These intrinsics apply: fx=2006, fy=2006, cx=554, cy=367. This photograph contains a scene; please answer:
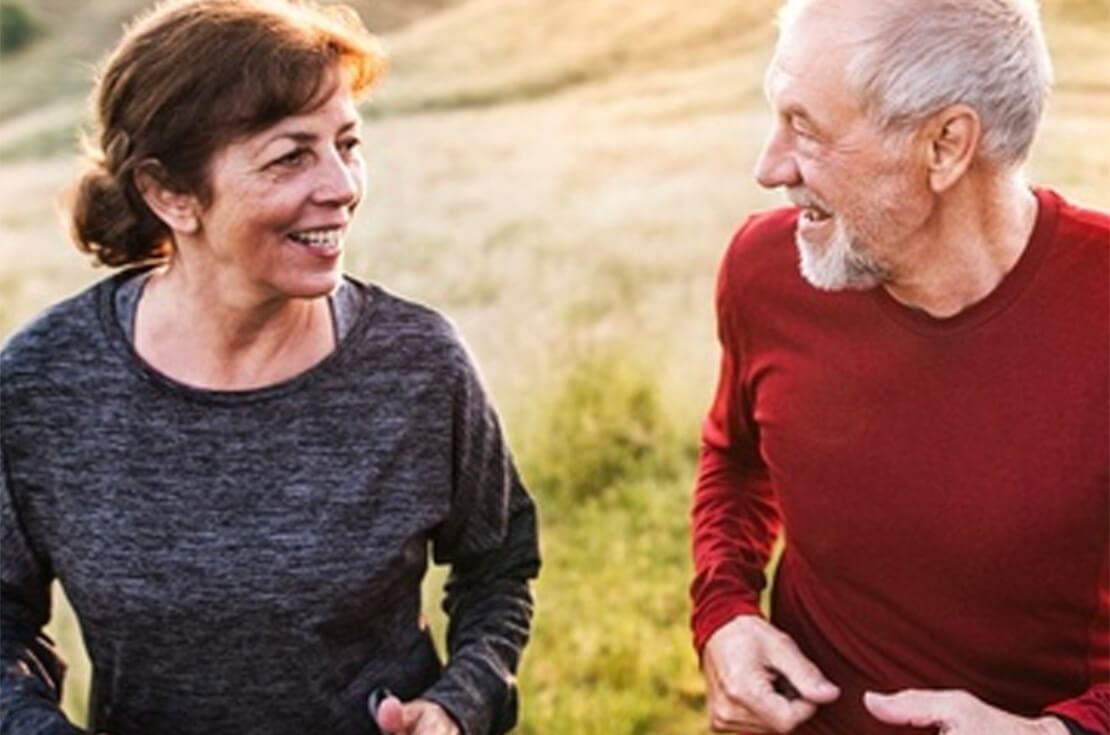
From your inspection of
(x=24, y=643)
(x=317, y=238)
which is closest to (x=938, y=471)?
(x=317, y=238)

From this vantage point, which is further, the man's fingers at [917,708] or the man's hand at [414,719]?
the man's hand at [414,719]

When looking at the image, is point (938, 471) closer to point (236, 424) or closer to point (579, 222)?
point (236, 424)

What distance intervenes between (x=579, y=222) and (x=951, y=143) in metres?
1.98

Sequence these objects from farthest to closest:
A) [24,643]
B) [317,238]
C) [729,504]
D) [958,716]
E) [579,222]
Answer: [579,222]
[729,504]
[24,643]
[317,238]
[958,716]

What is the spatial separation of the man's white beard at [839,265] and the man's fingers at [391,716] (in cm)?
61

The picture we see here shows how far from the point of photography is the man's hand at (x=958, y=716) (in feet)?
6.32

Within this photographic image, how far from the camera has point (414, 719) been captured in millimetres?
2086

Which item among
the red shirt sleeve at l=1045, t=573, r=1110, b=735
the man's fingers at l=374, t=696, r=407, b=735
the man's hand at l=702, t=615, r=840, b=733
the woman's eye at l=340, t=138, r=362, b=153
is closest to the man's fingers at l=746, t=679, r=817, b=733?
the man's hand at l=702, t=615, r=840, b=733

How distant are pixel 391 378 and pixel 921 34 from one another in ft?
2.11

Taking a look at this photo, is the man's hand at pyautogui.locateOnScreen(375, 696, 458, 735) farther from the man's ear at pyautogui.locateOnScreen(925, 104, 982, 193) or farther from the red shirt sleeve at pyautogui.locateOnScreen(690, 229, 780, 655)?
the man's ear at pyautogui.locateOnScreen(925, 104, 982, 193)

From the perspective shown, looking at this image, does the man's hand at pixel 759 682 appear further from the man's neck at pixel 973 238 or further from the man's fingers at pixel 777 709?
the man's neck at pixel 973 238

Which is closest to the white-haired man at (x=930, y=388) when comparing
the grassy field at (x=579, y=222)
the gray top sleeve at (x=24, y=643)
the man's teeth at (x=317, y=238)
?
the man's teeth at (x=317, y=238)

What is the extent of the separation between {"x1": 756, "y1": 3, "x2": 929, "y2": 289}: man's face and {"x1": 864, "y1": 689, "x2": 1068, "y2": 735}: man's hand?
1.37 ft

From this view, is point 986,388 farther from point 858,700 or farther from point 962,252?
point 858,700
